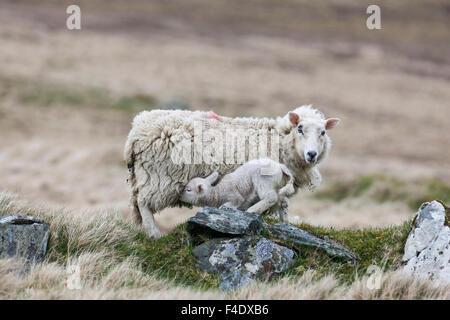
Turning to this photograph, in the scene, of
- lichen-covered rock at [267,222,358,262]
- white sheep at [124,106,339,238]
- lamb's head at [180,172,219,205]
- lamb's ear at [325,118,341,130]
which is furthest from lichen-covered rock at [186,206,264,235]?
lamb's ear at [325,118,341,130]

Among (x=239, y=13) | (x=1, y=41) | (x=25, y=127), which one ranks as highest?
(x=239, y=13)

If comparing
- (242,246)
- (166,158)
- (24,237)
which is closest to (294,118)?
(166,158)

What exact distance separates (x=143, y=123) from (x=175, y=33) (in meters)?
61.5

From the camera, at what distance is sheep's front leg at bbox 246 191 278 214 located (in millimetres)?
8477

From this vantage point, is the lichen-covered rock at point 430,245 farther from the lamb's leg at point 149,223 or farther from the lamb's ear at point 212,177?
the lamb's leg at point 149,223

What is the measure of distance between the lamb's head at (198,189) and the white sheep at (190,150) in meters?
0.23

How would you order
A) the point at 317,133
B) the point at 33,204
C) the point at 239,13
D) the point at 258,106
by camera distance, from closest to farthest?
the point at 33,204, the point at 317,133, the point at 258,106, the point at 239,13

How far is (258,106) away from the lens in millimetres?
45469

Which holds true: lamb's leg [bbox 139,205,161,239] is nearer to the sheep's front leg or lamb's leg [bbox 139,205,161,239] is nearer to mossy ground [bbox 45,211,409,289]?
mossy ground [bbox 45,211,409,289]

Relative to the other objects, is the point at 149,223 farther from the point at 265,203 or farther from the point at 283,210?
the point at 283,210

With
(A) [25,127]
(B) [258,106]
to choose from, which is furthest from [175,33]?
(A) [25,127]

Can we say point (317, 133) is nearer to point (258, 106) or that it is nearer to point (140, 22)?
point (258, 106)

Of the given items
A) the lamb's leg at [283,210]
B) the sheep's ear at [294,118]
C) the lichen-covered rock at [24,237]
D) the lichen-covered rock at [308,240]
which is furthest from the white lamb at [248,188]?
the lichen-covered rock at [24,237]

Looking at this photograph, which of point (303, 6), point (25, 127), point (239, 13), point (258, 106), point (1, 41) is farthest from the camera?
point (303, 6)
